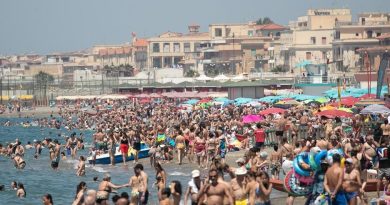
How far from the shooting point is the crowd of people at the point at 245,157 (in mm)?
15797

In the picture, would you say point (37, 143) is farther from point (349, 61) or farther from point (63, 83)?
point (63, 83)

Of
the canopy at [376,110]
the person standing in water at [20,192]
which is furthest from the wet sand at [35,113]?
the person standing in water at [20,192]

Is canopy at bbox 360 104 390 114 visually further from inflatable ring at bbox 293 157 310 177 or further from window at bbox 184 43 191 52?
window at bbox 184 43 191 52

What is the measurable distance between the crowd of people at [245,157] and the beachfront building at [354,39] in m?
41.8

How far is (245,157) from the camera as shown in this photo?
21328mm

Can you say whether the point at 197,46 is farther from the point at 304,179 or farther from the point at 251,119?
the point at 304,179

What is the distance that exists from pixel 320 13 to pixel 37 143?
77.0m

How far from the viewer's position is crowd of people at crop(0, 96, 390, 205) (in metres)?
15.8

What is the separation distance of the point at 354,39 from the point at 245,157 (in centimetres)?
7525

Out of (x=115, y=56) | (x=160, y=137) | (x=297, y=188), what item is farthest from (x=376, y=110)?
(x=115, y=56)

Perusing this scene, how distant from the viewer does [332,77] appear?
7875 centimetres

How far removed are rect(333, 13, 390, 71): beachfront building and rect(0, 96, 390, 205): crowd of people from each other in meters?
41.8

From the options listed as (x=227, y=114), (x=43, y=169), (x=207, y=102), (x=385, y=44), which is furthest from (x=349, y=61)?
(x=43, y=169)

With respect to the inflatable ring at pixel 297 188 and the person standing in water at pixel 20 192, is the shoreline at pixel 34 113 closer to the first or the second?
the person standing in water at pixel 20 192
